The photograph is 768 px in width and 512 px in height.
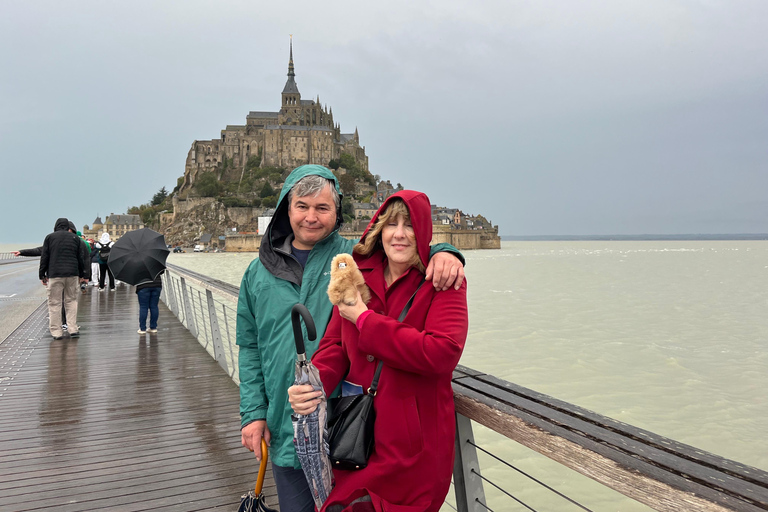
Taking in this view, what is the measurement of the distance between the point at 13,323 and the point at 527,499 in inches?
298

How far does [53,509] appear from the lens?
2486 millimetres

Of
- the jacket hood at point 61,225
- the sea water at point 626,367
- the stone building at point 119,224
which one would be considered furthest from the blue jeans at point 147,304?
the stone building at point 119,224

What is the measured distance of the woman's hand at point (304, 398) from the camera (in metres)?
1.42

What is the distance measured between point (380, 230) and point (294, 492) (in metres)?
0.98

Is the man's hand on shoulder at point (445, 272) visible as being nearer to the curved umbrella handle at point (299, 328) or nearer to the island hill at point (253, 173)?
the curved umbrella handle at point (299, 328)

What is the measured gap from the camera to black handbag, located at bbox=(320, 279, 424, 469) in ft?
4.49

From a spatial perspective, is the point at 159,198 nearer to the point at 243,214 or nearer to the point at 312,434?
the point at 243,214

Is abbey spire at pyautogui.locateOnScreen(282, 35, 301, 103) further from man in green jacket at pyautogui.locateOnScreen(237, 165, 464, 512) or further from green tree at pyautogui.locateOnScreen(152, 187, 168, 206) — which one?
man in green jacket at pyautogui.locateOnScreen(237, 165, 464, 512)

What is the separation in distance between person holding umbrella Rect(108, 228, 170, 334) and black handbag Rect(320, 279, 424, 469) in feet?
19.3

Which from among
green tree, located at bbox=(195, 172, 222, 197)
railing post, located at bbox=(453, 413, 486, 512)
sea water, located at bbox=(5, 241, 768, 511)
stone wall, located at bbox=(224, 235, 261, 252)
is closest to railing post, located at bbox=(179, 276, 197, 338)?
sea water, located at bbox=(5, 241, 768, 511)

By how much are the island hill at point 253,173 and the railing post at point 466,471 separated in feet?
233

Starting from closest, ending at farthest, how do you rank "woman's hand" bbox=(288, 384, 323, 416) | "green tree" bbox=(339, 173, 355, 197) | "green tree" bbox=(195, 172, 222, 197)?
"woman's hand" bbox=(288, 384, 323, 416), "green tree" bbox=(339, 173, 355, 197), "green tree" bbox=(195, 172, 222, 197)

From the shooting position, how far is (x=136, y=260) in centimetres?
668

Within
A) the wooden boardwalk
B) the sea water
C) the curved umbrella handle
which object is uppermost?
the curved umbrella handle
